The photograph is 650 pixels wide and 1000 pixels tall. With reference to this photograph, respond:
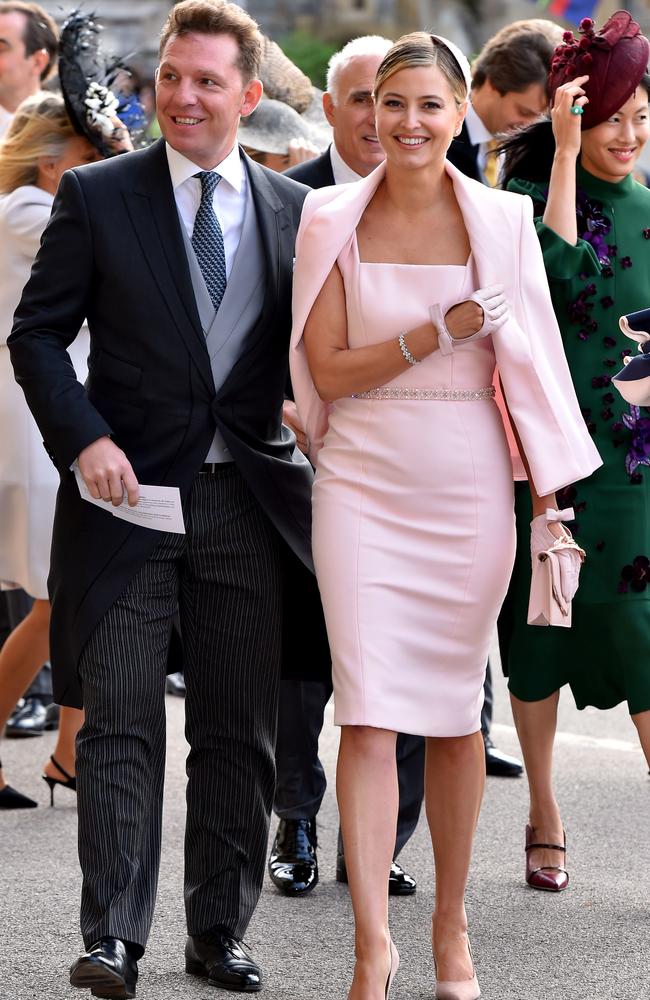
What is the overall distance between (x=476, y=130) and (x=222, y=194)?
2.64 m

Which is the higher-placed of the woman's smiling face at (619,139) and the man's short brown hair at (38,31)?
the man's short brown hair at (38,31)

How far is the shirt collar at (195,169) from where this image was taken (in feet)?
14.0

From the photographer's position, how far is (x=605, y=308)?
5.06 m

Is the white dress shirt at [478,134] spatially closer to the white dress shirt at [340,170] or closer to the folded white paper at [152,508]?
the white dress shirt at [340,170]

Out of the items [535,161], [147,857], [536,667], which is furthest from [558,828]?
[535,161]

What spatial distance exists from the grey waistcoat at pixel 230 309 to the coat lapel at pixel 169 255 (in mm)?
42

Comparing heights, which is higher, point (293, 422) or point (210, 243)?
point (210, 243)

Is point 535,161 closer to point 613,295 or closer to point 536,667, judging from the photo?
point 613,295

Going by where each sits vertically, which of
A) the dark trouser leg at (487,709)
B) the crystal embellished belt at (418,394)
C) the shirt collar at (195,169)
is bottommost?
the dark trouser leg at (487,709)

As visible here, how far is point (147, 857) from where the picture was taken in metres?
4.29

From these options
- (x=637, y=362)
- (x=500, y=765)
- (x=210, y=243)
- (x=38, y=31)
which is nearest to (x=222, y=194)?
(x=210, y=243)

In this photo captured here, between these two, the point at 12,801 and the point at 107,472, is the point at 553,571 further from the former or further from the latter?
the point at 12,801

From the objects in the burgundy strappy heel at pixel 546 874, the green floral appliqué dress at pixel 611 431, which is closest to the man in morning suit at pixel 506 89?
the burgundy strappy heel at pixel 546 874

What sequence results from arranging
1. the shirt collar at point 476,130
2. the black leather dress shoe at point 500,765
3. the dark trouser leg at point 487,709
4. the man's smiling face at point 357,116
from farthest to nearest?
the shirt collar at point 476,130, the black leather dress shoe at point 500,765, the dark trouser leg at point 487,709, the man's smiling face at point 357,116
